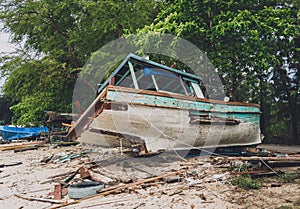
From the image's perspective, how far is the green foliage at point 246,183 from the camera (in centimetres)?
480

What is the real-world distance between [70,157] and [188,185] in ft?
18.8

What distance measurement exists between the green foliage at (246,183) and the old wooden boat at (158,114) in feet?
8.53

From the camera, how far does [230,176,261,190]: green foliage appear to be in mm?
4805

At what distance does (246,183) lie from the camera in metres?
4.89

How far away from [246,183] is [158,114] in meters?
3.01

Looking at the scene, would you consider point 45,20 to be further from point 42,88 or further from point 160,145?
point 160,145

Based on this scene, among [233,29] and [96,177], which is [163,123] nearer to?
[96,177]

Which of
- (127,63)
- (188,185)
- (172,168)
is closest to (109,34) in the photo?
(127,63)

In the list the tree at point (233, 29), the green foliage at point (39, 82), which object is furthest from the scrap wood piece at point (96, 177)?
the green foliage at point (39, 82)

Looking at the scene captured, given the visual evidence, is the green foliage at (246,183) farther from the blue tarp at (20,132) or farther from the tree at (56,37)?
the blue tarp at (20,132)

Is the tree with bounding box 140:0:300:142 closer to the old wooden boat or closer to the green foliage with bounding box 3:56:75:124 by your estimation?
the old wooden boat

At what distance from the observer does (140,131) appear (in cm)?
716

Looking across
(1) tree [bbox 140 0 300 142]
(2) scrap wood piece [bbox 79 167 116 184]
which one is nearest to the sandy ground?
(2) scrap wood piece [bbox 79 167 116 184]

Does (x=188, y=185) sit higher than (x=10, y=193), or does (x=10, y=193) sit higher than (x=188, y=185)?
(x=188, y=185)
